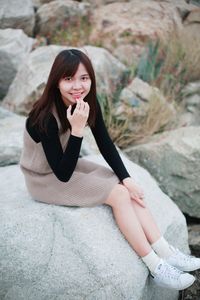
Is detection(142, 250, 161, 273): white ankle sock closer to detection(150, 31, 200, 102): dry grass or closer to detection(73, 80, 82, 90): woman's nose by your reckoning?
detection(73, 80, 82, 90): woman's nose

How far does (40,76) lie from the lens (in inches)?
187

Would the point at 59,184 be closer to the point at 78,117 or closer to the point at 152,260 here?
the point at 78,117

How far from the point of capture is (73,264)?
227 centimetres

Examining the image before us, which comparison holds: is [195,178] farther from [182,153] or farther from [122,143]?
[122,143]

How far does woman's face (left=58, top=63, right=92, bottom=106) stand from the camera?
2.26 m

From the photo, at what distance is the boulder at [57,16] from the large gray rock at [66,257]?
191 inches

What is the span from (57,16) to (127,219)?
514cm

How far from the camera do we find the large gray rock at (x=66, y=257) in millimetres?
2240

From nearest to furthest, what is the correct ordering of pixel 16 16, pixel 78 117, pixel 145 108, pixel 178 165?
pixel 78 117, pixel 178 165, pixel 145 108, pixel 16 16

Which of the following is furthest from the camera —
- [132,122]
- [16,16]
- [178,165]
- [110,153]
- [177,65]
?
[16,16]

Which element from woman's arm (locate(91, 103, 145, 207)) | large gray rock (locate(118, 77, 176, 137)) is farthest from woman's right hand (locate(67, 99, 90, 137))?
large gray rock (locate(118, 77, 176, 137))

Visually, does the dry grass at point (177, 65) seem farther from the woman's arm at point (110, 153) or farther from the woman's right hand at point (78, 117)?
the woman's right hand at point (78, 117)

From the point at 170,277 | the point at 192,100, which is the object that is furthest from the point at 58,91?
the point at 192,100

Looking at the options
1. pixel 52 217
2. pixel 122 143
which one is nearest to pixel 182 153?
pixel 122 143
